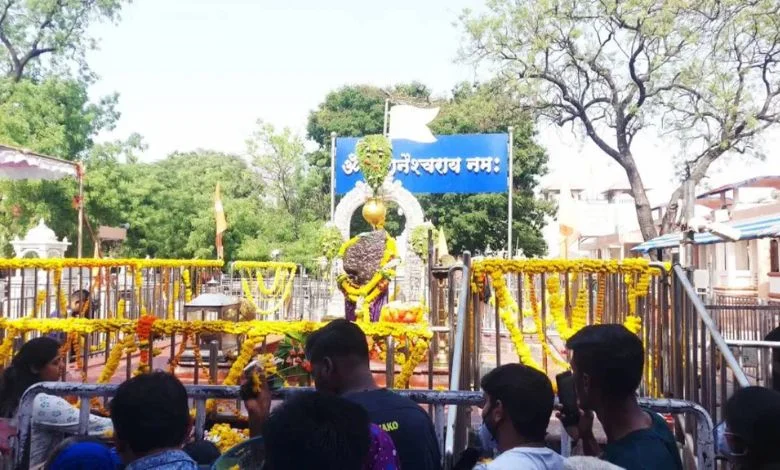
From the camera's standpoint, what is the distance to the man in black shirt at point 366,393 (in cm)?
240

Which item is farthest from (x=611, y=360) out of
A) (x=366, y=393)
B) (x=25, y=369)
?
(x=25, y=369)

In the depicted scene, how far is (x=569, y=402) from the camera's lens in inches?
97.1

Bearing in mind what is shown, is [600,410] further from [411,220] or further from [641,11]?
[641,11]

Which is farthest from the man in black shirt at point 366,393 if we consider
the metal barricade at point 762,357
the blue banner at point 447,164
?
the blue banner at point 447,164

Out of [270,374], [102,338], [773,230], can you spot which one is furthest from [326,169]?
[270,374]

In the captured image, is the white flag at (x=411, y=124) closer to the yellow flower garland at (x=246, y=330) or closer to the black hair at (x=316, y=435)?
the yellow flower garland at (x=246, y=330)

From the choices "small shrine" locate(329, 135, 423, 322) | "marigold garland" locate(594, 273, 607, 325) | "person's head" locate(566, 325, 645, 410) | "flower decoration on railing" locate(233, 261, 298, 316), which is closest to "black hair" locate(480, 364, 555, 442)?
"person's head" locate(566, 325, 645, 410)

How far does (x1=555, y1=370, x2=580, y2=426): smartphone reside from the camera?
2.45 m

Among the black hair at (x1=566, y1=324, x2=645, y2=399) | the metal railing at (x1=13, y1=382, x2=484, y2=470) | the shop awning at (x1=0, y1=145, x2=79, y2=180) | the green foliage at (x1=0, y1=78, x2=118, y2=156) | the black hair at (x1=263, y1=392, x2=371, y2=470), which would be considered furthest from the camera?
the green foliage at (x1=0, y1=78, x2=118, y2=156)

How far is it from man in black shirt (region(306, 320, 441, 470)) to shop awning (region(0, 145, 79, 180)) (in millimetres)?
6898

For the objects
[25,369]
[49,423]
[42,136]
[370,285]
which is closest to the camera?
[49,423]

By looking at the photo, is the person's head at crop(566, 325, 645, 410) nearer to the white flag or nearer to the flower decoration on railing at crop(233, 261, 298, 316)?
the flower decoration on railing at crop(233, 261, 298, 316)

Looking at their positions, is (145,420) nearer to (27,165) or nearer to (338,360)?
(338,360)

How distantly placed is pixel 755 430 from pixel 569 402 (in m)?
0.58
